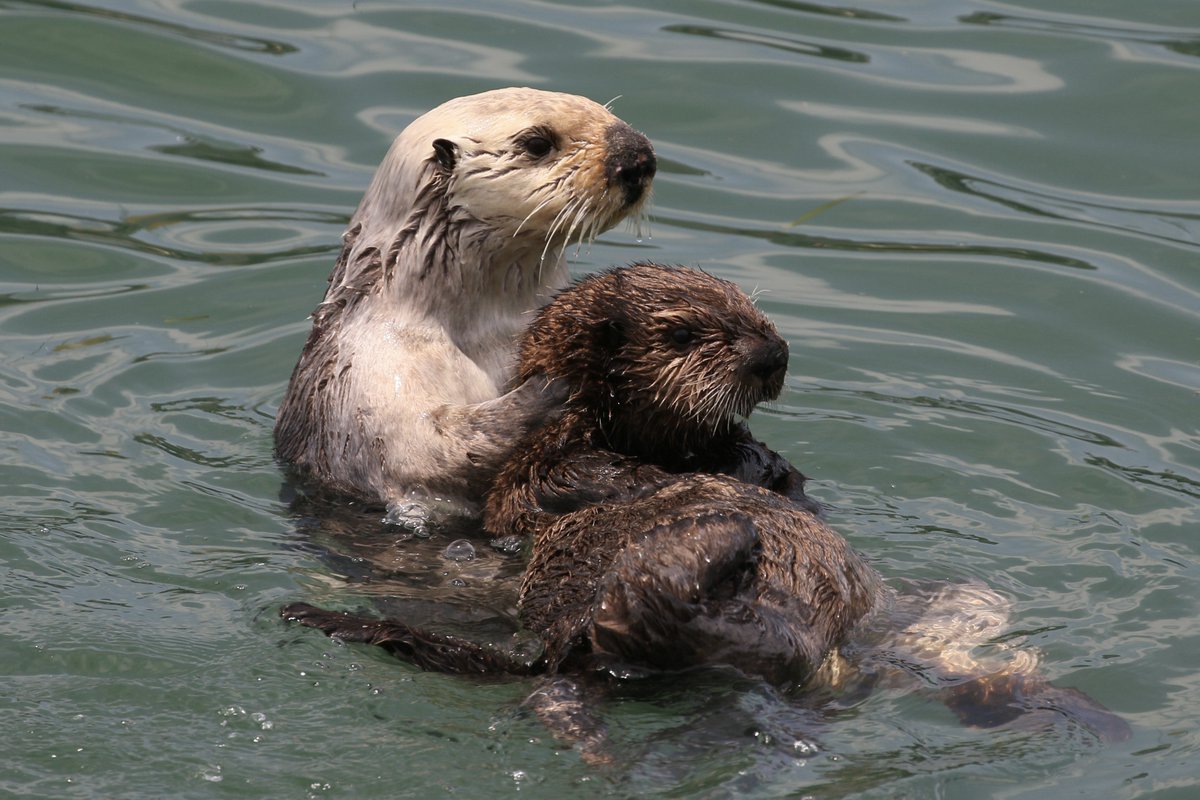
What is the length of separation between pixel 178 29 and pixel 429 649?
25.7ft

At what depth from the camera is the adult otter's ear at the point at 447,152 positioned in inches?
251

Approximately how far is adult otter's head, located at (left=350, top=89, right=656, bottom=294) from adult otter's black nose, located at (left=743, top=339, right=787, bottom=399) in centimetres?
100

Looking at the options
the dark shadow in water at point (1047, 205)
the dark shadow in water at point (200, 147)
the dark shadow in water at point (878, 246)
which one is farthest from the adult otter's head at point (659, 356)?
the dark shadow in water at point (200, 147)

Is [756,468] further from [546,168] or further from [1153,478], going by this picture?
[1153,478]

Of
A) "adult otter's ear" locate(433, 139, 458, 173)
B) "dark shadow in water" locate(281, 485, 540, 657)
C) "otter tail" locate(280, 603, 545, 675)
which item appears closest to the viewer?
"otter tail" locate(280, 603, 545, 675)

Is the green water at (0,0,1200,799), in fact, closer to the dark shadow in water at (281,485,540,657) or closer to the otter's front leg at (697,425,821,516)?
the dark shadow in water at (281,485,540,657)

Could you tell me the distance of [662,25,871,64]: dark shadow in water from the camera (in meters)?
11.4

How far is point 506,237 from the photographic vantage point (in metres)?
6.39

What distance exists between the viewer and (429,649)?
476cm

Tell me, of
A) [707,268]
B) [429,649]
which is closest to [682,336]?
[429,649]

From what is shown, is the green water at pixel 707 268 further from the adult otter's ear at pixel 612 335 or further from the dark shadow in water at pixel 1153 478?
the adult otter's ear at pixel 612 335

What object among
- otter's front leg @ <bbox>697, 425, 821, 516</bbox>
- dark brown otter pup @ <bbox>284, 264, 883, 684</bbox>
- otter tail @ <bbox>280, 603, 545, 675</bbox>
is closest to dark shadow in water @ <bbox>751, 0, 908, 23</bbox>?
dark brown otter pup @ <bbox>284, 264, 883, 684</bbox>

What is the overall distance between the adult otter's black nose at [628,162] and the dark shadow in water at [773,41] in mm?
5381

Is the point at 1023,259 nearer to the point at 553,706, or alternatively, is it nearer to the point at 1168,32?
the point at 1168,32
